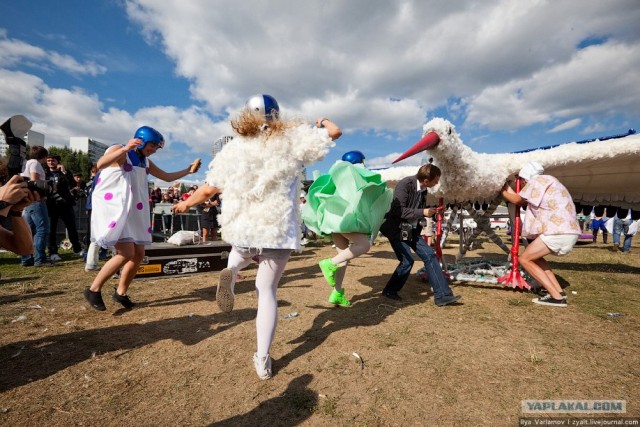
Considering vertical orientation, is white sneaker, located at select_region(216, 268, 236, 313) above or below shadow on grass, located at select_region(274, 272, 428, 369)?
above

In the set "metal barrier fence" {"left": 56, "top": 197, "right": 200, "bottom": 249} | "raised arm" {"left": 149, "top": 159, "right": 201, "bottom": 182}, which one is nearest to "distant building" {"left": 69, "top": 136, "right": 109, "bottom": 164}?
"metal barrier fence" {"left": 56, "top": 197, "right": 200, "bottom": 249}

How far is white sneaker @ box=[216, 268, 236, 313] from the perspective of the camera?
7.84 ft

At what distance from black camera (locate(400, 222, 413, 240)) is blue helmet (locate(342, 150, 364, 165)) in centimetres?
106

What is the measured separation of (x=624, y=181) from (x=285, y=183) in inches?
240

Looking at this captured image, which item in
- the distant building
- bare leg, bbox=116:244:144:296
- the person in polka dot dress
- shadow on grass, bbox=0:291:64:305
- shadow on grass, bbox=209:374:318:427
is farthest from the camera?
the distant building

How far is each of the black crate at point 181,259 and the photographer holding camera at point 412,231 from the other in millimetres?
3118

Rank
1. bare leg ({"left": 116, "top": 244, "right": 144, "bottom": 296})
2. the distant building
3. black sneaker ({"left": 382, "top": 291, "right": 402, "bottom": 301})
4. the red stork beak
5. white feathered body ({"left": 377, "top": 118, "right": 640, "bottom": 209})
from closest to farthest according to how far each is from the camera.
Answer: bare leg ({"left": 116, "top": 244, "right": 144, "bottom": 296})
the red stork beak
white feathered body ({"left": 377, "top": 118, "right": 640, "bottom": 209})
black sneaker ({"left": 382, "top": 291, "right": 402, "bottom": 301})
the distant building

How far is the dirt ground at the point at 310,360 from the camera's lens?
1925 mm

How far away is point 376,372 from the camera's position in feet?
7.81

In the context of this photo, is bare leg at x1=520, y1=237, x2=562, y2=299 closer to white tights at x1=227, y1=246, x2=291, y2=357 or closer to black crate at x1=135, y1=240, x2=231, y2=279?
white tights at x1=227, y1=246, x2=291, y2=357

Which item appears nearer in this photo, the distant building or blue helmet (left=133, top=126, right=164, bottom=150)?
blue helmet (left=133, top=126, right=164, bottom=150)

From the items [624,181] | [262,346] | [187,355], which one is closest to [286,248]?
[262,346]

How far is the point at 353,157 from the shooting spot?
14.3ft

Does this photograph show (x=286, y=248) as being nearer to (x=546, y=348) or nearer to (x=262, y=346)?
(x=262, y=346)
